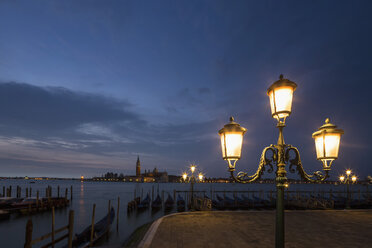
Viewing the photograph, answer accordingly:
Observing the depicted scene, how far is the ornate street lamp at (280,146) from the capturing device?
10.0ft

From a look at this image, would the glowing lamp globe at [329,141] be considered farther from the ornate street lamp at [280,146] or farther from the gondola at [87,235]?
the gondola at [87,235]

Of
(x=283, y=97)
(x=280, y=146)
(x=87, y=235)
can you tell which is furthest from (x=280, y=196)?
(x=87, y=235)

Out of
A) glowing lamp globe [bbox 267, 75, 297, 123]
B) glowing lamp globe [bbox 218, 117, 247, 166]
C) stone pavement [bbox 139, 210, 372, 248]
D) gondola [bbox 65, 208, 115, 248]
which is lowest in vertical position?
gondola [bbox 65, 208, 115, 248]

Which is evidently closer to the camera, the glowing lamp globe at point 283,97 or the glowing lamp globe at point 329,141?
the glowing lamp globe at point 283,97

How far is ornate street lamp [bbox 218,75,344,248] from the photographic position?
3.05m

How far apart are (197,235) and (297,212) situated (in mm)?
9049

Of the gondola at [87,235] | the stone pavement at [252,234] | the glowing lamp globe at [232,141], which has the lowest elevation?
the gondola at [87,235]

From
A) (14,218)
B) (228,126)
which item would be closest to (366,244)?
(228,126)

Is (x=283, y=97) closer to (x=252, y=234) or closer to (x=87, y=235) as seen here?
(x=252, y=234)

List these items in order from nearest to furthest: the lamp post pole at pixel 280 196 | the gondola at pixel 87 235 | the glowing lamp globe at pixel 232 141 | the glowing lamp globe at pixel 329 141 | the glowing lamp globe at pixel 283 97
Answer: the lamp post pole at pixel 280 196
the glowing lamp globe at pixel 283 97
the glowing lamp globe at pixel 232 141
the glowing lamp globe at pixel 329 141
the gondola at pixel 87 235

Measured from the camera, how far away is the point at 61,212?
98.8ft

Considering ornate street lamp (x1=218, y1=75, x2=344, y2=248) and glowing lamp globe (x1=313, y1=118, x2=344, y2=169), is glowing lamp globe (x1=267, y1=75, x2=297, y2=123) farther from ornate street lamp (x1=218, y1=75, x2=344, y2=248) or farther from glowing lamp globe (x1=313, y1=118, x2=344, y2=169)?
glowing lamp globe (x1=313, y1=118, x2=344, y2=169)

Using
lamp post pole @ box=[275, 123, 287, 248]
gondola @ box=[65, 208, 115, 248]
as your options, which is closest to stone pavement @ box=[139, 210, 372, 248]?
lamp post pole @ box=[275, 123, 287, 248]

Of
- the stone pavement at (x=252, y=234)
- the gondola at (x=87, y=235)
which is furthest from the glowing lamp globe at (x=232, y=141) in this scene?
the gondola at (x=87, y=235)
